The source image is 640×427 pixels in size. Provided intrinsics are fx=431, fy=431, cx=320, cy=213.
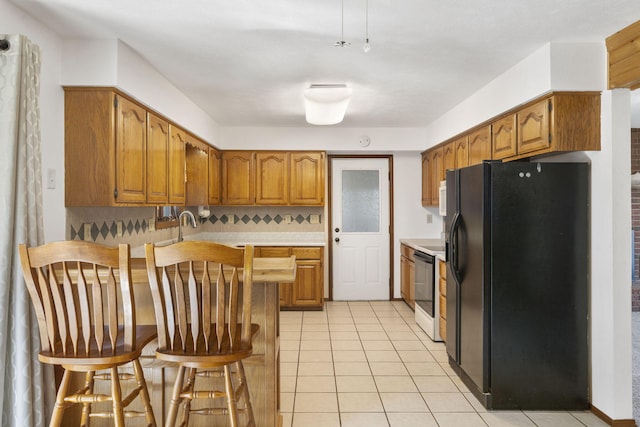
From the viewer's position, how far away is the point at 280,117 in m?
4.97

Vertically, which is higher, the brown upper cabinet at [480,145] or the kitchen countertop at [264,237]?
the brown upper cabinet at [480,145]

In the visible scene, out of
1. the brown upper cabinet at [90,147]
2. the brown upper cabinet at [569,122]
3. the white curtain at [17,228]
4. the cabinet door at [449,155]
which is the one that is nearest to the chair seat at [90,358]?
the white curtain at [17,228]

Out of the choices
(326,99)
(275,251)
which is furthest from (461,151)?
(275,251)

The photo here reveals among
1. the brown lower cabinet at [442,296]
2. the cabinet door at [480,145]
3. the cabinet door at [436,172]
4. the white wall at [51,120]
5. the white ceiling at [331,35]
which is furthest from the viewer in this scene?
the cabinet door at [436,172]

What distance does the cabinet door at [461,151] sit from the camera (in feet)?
13.9

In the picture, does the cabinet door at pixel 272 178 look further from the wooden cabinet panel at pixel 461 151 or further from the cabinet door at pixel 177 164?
the wooden cabinet panel at pixel 461 151

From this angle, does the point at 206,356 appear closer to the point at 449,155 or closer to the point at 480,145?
the point at 480,145

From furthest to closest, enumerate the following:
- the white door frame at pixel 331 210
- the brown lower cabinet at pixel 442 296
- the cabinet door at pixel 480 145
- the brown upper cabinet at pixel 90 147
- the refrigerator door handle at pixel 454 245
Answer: the white door frame at pixel 331 210
the brown lower cabinet at pixel 442 296
the cabinet door at pixel 480 145
the refrigerator door handle at pixel 454 245
the brown upper cabinet at pixel 90 147

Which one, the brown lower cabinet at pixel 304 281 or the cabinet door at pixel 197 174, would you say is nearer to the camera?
the cabinet door at pixel 197 174

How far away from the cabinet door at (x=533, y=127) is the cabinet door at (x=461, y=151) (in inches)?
41.0

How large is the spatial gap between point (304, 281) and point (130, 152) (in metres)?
3.05

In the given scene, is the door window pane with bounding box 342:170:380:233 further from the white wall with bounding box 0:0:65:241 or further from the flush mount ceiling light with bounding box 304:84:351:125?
the white wall with bounding box 0:0:65:241

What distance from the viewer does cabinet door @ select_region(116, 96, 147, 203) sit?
9.14ft

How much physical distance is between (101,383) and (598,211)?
3.16 meters
